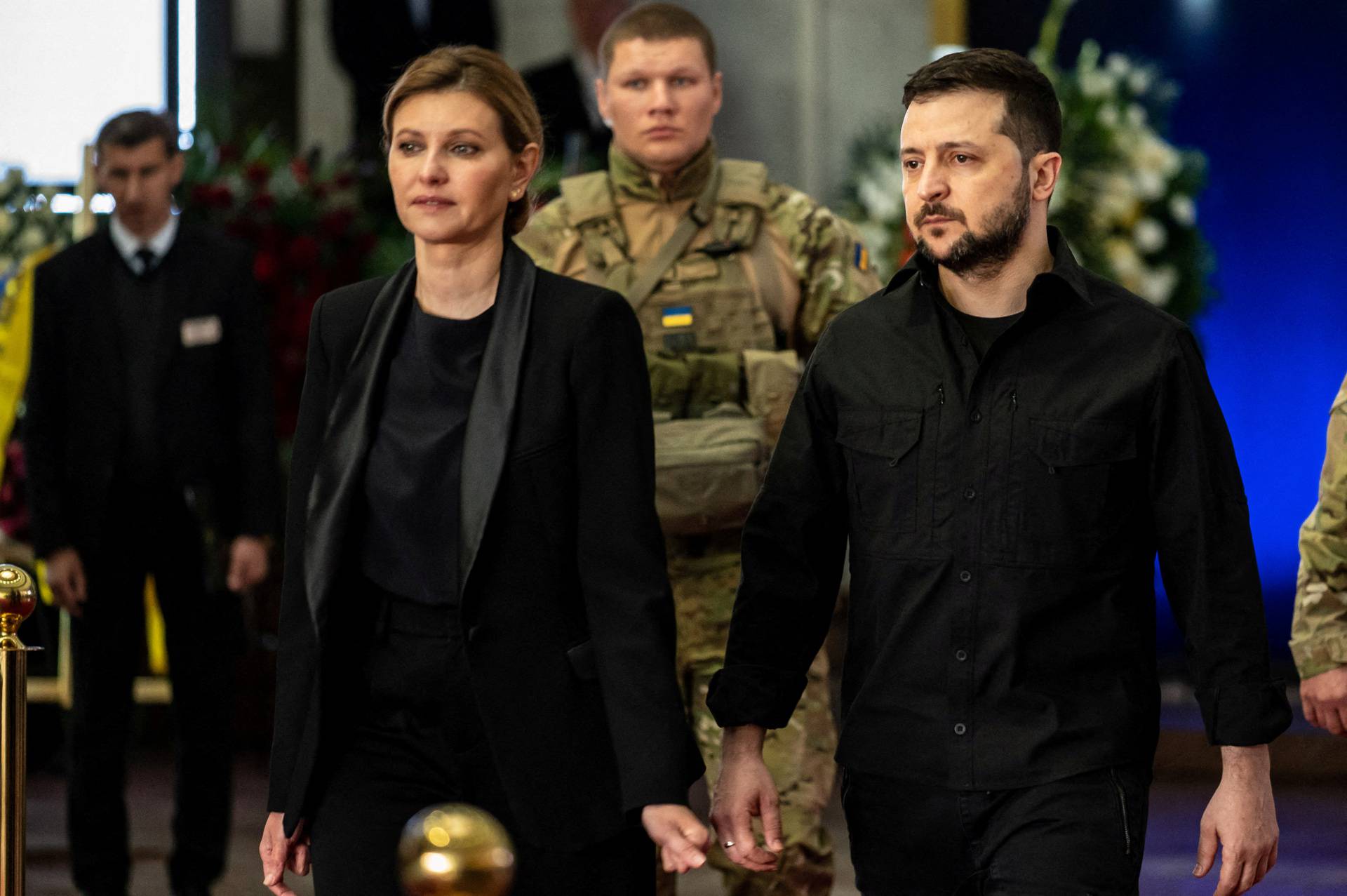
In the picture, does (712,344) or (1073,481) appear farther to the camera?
(712,344)

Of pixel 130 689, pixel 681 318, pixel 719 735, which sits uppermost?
pixel 681 318

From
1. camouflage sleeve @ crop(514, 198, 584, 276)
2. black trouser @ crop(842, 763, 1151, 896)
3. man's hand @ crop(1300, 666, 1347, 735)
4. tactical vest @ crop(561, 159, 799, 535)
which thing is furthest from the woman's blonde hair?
man's hand @ crop(1300, 666, 1347, 735)

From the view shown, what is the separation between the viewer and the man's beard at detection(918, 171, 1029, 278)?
2.82 m

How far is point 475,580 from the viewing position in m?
2.70

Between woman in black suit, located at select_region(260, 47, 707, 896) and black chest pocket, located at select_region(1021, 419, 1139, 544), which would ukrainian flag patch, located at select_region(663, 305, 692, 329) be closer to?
woman in black suit, located at select_region(260, 47, 707, 896)


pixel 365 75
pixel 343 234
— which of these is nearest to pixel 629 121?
pixel 343 234

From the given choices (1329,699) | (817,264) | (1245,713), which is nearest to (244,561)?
(817,264)

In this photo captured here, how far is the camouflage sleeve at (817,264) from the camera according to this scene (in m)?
4.40

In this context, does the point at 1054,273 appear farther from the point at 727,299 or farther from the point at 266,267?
the point at 266,267

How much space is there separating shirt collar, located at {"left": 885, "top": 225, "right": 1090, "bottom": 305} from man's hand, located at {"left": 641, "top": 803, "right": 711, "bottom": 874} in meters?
0.89

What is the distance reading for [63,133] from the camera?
906 centimetres

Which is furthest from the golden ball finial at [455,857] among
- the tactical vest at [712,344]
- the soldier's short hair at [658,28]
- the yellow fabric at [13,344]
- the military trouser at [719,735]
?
the yellow fabric at [13,344]

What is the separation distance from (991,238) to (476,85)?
0.81m

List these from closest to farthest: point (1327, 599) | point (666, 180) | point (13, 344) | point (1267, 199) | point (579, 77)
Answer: point (1327, 599)
point (666, 180)
point (13, 344)
point (1267, 199)
point (579, 77)
